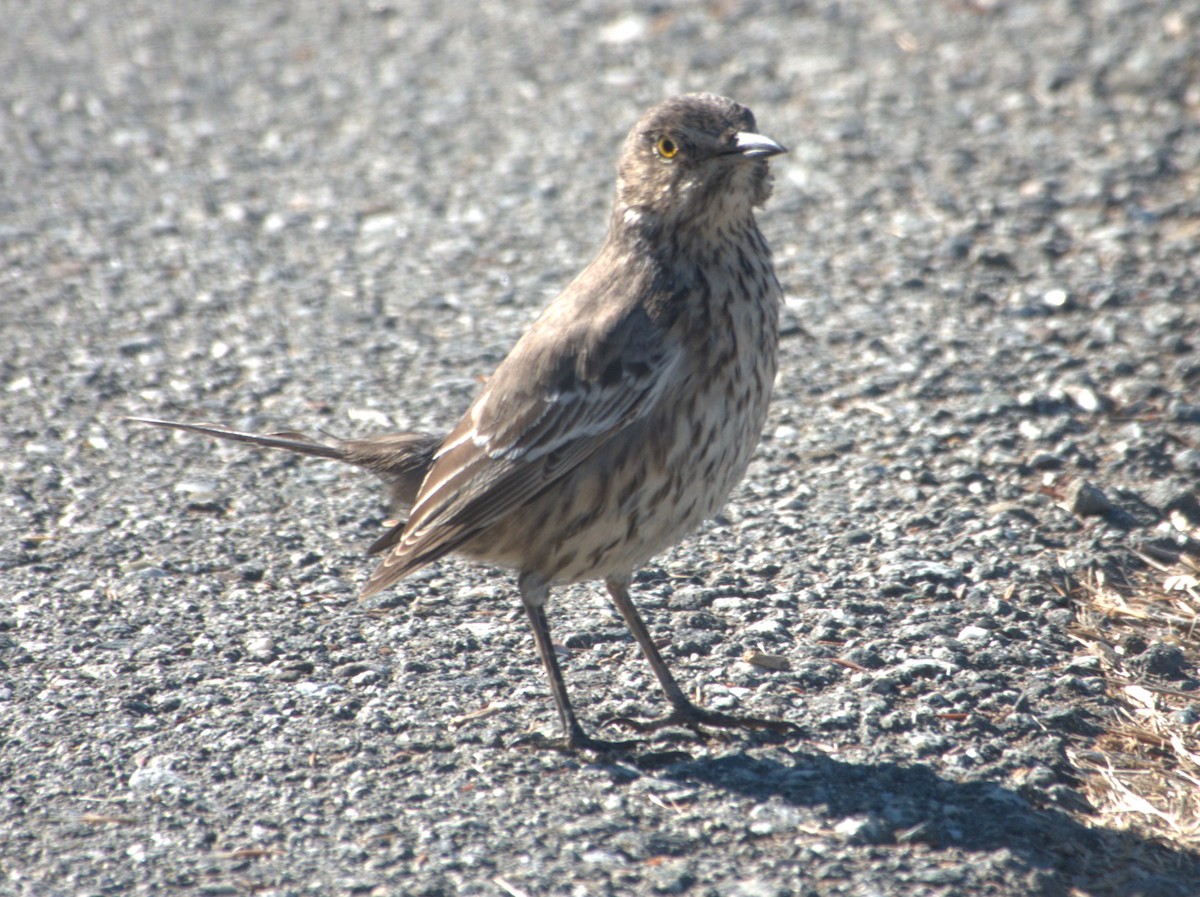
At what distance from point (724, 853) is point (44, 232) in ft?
18.8

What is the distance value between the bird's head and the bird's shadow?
5.52 ft

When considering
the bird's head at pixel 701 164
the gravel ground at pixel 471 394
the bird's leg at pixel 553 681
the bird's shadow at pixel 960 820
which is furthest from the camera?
the bird's head at pixel 701 164

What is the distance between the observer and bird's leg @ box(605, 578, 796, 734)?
4184mm

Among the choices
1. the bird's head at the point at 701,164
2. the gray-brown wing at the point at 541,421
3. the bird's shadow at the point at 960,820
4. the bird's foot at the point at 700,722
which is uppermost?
the bird's head at the point at 701,164

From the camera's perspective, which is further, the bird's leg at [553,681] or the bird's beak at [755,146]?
the bird's beak at [755,146]

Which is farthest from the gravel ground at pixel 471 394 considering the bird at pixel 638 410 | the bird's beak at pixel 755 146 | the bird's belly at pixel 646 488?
the bird's beak at pixel 755 146

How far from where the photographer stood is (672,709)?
4.29 meters

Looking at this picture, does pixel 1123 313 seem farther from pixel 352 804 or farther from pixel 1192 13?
pixel 352 804

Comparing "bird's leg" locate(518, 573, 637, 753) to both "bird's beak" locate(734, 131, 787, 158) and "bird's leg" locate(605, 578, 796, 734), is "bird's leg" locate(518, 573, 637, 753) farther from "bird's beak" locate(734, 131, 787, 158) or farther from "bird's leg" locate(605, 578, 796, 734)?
"bird's beak" locate(734, 131, 787, 158)

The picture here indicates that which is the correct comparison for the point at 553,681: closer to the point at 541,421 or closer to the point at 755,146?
the point at 541,421

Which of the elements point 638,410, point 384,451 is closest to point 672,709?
point 638,410

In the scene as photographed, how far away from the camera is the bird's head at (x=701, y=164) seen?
4.35m

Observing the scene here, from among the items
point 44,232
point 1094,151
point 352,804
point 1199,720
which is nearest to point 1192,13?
point 1094,151

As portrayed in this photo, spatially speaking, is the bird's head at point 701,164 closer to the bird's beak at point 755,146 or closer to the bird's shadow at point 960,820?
the bird's beak at point 755,146
